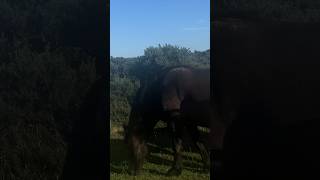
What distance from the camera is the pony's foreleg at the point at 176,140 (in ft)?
19.5

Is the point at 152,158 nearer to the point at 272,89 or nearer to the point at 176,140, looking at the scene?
the point at 176,140

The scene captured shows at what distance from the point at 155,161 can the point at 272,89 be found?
6.00ft

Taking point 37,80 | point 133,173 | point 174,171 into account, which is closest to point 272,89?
point 174,171

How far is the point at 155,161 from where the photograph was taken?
5.91 metres

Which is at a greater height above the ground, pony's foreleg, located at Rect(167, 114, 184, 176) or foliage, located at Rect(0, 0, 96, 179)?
foliage, located at Rect(0, 0, 96, 179)

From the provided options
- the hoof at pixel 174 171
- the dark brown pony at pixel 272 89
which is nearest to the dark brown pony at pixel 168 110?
the hoof at pixel 174 171

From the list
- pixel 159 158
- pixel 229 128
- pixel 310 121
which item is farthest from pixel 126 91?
pixel 310 121

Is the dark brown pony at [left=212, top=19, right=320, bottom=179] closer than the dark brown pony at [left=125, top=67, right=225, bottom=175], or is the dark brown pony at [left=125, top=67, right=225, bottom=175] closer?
the dark brown pony at [left=212, top=19, right=320, bottom=179]

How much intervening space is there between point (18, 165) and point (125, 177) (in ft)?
4.66

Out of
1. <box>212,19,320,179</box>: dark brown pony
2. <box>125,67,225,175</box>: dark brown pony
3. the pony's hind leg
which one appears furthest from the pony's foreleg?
<box>212,19,320,179</box>: dark brown pony

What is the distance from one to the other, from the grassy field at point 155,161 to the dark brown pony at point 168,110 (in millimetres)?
88

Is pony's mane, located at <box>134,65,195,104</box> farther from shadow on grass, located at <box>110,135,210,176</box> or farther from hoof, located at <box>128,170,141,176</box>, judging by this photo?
hoof, located at <box>128,170,141,176</box>

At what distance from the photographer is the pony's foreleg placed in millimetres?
5938

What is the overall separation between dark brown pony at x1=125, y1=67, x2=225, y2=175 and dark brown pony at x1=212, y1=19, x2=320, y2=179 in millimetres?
538
